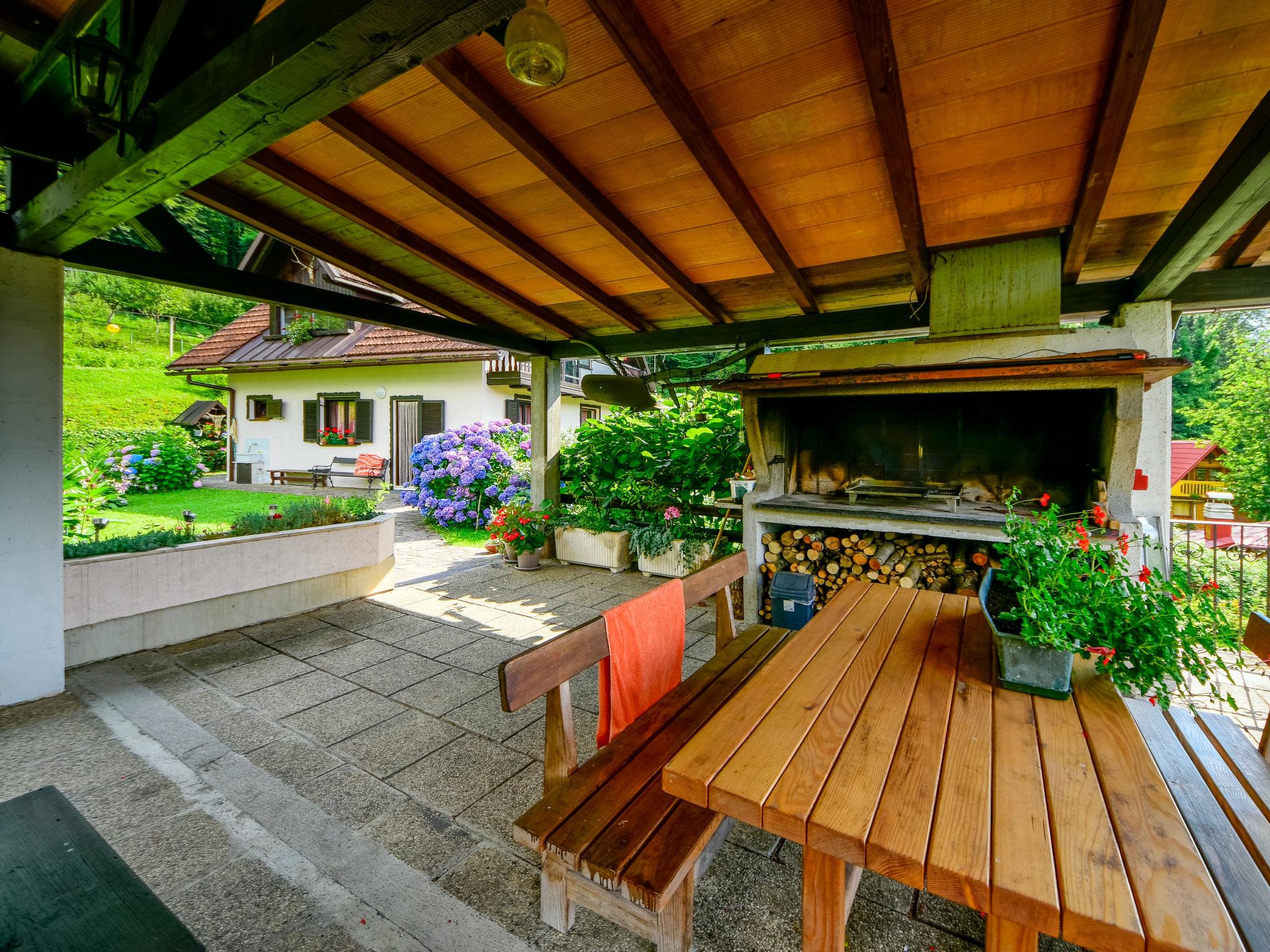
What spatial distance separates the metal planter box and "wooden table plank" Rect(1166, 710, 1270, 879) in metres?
0.27

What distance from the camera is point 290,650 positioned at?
372 cm

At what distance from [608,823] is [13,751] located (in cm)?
307

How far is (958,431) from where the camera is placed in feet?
13.7

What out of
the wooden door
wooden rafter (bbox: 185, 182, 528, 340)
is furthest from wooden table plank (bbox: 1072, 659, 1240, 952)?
the wooden door

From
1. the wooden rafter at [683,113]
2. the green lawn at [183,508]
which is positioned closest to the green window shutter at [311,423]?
the green lawn at [183,508]

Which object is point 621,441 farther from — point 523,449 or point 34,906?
point 34,906

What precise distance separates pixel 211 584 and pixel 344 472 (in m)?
8.22

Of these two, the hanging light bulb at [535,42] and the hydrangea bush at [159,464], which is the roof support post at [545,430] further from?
the hydrangea bush at [159,464]

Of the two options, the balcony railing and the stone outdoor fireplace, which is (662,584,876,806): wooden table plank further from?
the balcony railing

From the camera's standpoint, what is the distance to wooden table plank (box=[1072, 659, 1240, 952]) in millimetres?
771

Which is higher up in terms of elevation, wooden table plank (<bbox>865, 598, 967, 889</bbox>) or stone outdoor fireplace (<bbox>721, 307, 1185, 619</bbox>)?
stone outdoor fireplace (<bbox>721, 307, 1185, 619</bbox>)

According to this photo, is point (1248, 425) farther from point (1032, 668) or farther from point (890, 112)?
point (1032, 668)

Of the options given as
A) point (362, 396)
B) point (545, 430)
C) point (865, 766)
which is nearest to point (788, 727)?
point (865, 766)

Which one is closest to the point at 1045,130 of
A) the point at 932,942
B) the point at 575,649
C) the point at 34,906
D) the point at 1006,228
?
the point at 1006,228
